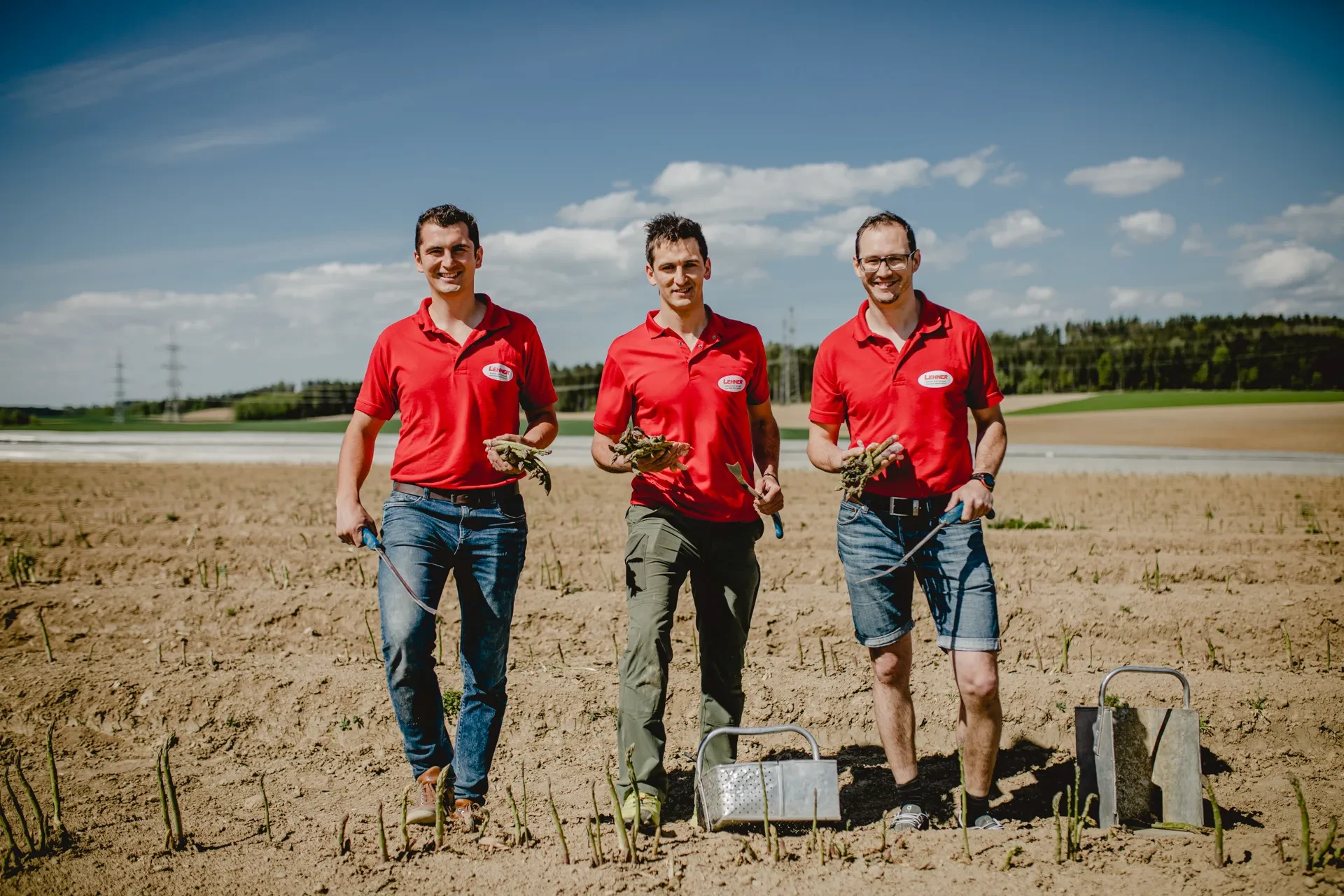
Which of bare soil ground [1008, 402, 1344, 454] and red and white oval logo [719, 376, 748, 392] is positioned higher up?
red and white oval logo [719, 376, 748, 392]

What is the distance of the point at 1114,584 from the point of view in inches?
266

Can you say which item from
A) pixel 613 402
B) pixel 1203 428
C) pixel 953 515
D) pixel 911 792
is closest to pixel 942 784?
pixel 911 792

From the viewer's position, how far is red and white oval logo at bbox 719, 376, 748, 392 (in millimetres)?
3584

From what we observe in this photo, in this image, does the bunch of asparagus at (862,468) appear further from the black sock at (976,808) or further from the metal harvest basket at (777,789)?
the black sock at (976,808)

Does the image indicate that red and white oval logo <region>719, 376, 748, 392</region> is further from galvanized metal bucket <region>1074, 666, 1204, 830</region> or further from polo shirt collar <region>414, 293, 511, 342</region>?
galvanized metal bucket <region>1074, 666, 1204, 830</region>

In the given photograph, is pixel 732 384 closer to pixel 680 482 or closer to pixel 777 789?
pixel 680 482

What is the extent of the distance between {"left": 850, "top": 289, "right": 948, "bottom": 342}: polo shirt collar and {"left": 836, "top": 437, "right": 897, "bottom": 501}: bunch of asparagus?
0.42 meters

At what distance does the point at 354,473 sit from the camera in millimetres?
3629

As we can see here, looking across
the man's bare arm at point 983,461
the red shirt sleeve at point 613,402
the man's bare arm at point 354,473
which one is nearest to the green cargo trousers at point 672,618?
the red shirt sleeve at point 613,402

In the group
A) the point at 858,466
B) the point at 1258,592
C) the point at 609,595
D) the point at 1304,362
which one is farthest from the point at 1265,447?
the point at 1304,362

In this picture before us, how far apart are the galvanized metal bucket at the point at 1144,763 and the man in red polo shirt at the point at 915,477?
37 centimetres

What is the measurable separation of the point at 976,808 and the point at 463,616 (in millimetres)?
2142

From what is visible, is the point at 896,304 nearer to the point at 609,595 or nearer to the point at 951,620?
the point at 951,620

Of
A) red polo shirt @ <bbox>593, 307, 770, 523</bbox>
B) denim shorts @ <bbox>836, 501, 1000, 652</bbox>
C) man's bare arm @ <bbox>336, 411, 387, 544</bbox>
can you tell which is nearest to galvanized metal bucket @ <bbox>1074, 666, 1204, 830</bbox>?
denim shorts @ <bbox>836, 501, 1000, 652</bbox>
